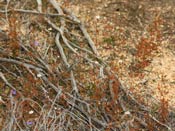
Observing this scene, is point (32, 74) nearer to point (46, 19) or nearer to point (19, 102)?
point (19, 102)

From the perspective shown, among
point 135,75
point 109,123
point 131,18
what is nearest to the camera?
point 109,123

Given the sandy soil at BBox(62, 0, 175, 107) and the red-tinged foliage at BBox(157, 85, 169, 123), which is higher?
the sandy soil at BBox(62, 0, 175, 107)

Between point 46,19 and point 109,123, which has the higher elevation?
point 46,19

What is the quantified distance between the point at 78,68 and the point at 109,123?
789 millimetres

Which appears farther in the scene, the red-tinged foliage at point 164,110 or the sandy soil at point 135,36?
the sandy soil at point 135,36

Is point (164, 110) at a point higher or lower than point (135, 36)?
lower

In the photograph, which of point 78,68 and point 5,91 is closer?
point 5,91

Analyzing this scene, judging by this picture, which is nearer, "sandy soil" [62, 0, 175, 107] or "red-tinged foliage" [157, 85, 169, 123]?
"red-tinged foliage" [157, 85, 169, 123]

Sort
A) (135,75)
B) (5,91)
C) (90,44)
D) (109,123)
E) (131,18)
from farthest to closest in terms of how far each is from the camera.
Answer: (131,18) < (90,44) < (135,75) < (5,91) < (109,123)

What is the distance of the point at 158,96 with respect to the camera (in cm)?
431

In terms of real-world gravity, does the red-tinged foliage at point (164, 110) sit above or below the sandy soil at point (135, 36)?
below

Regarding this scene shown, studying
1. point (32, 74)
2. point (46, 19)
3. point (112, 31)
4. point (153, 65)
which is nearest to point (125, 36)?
point (112, 31)

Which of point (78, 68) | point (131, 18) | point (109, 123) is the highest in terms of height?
point (131, 18)

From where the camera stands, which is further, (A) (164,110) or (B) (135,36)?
(B) (135,36)
